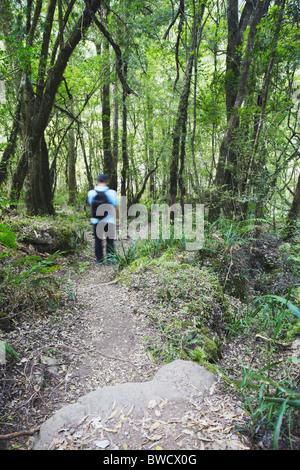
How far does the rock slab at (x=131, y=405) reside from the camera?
170 cm

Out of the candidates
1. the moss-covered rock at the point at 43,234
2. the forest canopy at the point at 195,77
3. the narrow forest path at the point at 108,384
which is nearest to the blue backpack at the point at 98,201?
the moss-covered rock at the point at 43,234

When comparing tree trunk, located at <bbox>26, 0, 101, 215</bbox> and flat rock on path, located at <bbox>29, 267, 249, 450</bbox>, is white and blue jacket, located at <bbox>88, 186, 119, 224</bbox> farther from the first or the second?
flat rock on path, located at <bbox>29, 267, 249, 450</bbox>

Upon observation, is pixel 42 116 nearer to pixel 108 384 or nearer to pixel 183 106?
pixel 183 106

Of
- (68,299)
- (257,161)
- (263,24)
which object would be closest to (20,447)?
(68,299)

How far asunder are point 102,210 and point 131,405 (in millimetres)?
4240

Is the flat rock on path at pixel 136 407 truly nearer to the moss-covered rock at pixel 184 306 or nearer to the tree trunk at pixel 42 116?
the moss-covered rock at pixel 184 306

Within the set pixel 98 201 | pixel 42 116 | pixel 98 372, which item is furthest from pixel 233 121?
pixel 98 372

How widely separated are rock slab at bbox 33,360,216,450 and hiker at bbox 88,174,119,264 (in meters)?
3.66

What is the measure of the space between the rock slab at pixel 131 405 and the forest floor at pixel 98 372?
0.03 m

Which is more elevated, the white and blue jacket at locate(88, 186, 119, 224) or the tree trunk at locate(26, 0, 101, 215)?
the tree trunk at locate(26, 0, 101, 215)

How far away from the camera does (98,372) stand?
8.36 ft

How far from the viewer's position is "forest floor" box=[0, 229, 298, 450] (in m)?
1.67

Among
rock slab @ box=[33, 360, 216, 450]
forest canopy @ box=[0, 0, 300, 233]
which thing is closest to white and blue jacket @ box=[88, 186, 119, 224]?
forest canopy @ box=[0, 0, 300, 233]
